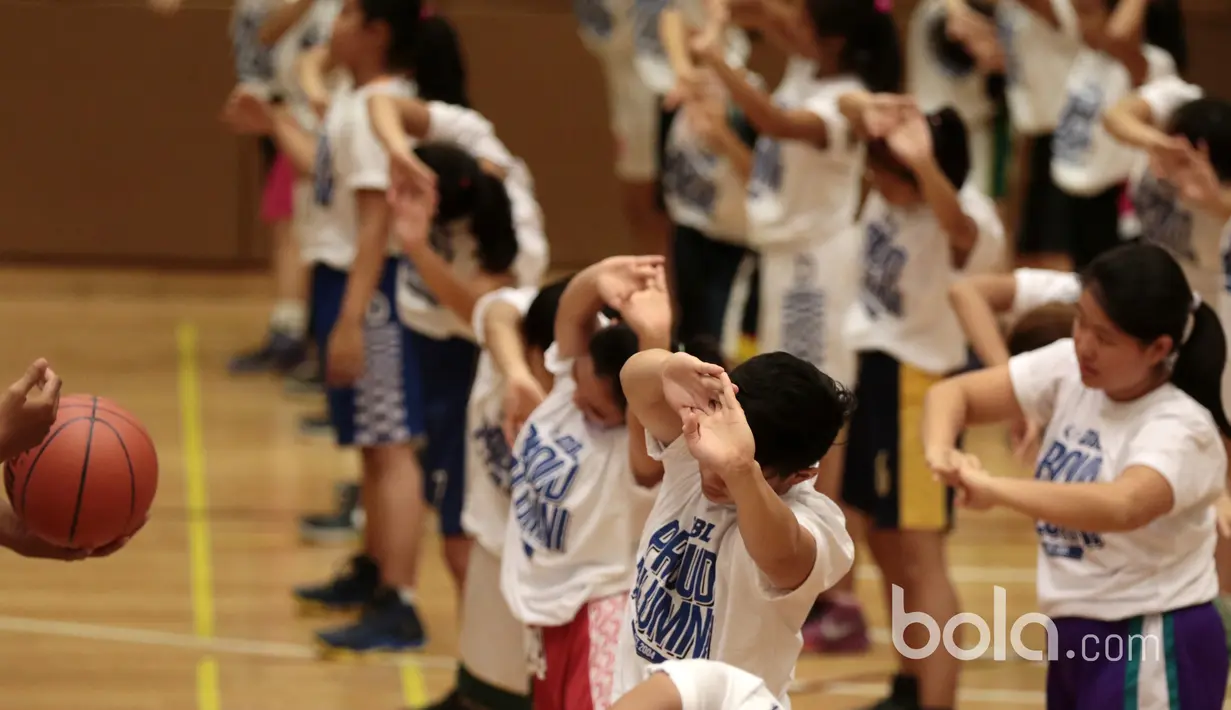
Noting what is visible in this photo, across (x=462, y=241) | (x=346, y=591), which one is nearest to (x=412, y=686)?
(x=346, y=591)

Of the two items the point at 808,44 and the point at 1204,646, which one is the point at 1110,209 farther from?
the point at 1204,646

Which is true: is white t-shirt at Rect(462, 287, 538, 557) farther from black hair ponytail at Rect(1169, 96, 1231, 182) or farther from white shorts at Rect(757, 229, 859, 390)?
black hair ponytail at Rect(1169, 96, 1231, 182)

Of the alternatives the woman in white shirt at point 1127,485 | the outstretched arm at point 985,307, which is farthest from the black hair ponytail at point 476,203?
the woman in white shirt at point 1127,485

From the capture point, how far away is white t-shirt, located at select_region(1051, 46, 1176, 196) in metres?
6.04

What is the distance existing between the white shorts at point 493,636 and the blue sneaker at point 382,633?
960mm

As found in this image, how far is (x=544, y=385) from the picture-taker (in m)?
3.56

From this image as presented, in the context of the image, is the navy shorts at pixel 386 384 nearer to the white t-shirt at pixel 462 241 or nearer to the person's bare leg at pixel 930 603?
the white t-shirt at pixel 462 241

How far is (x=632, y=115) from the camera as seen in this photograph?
296 inches

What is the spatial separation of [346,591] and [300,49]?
277 centimetres

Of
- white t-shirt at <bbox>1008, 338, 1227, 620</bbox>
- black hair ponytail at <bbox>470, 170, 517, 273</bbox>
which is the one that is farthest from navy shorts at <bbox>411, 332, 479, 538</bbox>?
white t-shirt at <bbox>1008, 338, 1227, 620</bbox>

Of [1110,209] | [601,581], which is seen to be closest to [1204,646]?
[601,581]

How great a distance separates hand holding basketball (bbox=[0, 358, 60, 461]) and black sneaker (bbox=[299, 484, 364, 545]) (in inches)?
112

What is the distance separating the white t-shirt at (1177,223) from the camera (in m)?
4.37

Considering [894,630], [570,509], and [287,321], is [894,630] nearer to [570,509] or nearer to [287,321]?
[570,509]
